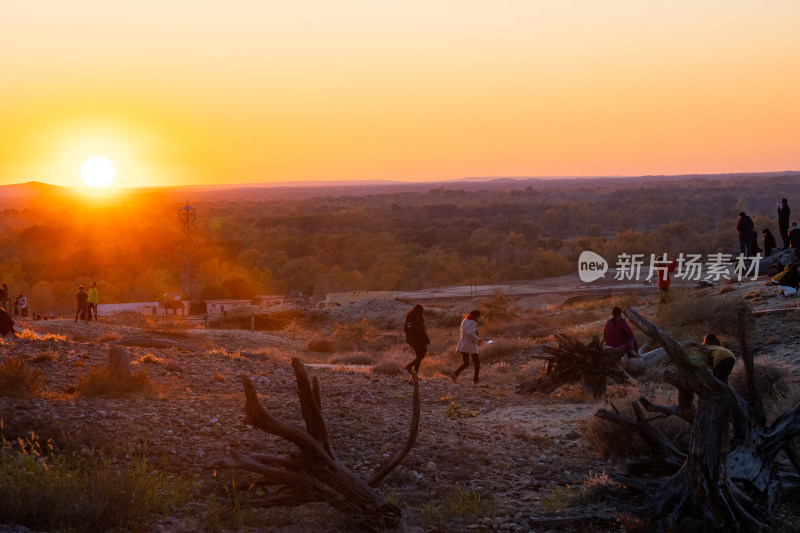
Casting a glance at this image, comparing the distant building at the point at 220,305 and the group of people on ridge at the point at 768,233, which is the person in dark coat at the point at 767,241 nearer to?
the group of people on ridge at the point at 768,233

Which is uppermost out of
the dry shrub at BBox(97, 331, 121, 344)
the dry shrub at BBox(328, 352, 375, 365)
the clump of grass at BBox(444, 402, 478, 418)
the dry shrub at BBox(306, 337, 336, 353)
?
the clump of grass at BBox(444, 402, 478, 418)

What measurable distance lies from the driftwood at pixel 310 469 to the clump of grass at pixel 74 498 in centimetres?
73

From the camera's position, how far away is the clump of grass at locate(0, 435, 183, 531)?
6215mm

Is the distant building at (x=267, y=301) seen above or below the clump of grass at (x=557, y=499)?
below

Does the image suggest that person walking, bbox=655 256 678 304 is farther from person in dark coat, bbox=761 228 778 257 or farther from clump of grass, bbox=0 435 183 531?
clump of grass, bbox=0 435 183 531

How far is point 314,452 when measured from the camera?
6.64 meters

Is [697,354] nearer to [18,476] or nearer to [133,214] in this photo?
[18,476]

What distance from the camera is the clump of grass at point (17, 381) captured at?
10195 mm

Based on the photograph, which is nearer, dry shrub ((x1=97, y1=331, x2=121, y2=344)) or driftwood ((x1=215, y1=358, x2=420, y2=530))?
driftwood ((x1=215, y1=358, x2=420, y2=530))

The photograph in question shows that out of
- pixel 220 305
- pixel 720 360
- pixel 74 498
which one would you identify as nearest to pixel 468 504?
pixel 720 360

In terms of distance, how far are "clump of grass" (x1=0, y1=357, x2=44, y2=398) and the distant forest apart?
1496 inches

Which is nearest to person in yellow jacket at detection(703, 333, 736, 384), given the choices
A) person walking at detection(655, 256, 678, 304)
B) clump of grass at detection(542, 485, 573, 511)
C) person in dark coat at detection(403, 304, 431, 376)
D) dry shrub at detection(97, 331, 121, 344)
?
clump of grass at detection(542, 485, 573, 511)

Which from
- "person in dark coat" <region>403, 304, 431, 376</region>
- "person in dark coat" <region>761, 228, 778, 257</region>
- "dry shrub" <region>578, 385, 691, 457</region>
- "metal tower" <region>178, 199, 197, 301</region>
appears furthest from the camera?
"metal tower" <region>178, 199, 197, 301</region>

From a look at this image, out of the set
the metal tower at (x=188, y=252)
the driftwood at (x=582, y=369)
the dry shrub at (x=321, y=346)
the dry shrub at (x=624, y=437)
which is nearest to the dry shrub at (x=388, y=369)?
the driftwood at (x=582, y=369)
